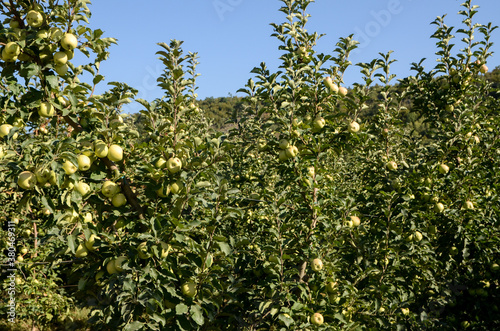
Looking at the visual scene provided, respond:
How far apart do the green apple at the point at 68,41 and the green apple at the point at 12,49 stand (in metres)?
0.31

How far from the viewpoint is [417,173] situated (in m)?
4.59

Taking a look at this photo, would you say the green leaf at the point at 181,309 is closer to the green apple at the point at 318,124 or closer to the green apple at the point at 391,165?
the green apple at the point at 318,124

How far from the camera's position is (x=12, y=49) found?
271cm

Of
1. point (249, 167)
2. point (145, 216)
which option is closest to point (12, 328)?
point (249, 167)

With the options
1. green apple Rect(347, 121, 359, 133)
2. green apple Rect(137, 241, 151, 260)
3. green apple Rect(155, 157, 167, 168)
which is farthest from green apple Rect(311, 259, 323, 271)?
green apple Rect(155, 157, 167, 168)

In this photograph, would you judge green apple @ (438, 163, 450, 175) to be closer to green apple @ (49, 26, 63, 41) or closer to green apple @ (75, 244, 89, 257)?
green apple @ (75, 244, 89, 257)

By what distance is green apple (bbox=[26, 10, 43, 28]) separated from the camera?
9.36ft

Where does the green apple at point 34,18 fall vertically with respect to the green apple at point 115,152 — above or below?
above

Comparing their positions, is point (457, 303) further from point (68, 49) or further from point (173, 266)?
point (68, 49)

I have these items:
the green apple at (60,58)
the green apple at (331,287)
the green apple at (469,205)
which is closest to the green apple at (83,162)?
the green apple at (60,58)

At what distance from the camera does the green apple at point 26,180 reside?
249 cm

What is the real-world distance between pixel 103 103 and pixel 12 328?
23.9ft

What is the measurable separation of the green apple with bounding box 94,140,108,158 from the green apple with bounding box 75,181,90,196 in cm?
24

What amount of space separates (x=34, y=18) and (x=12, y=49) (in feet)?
1.07
